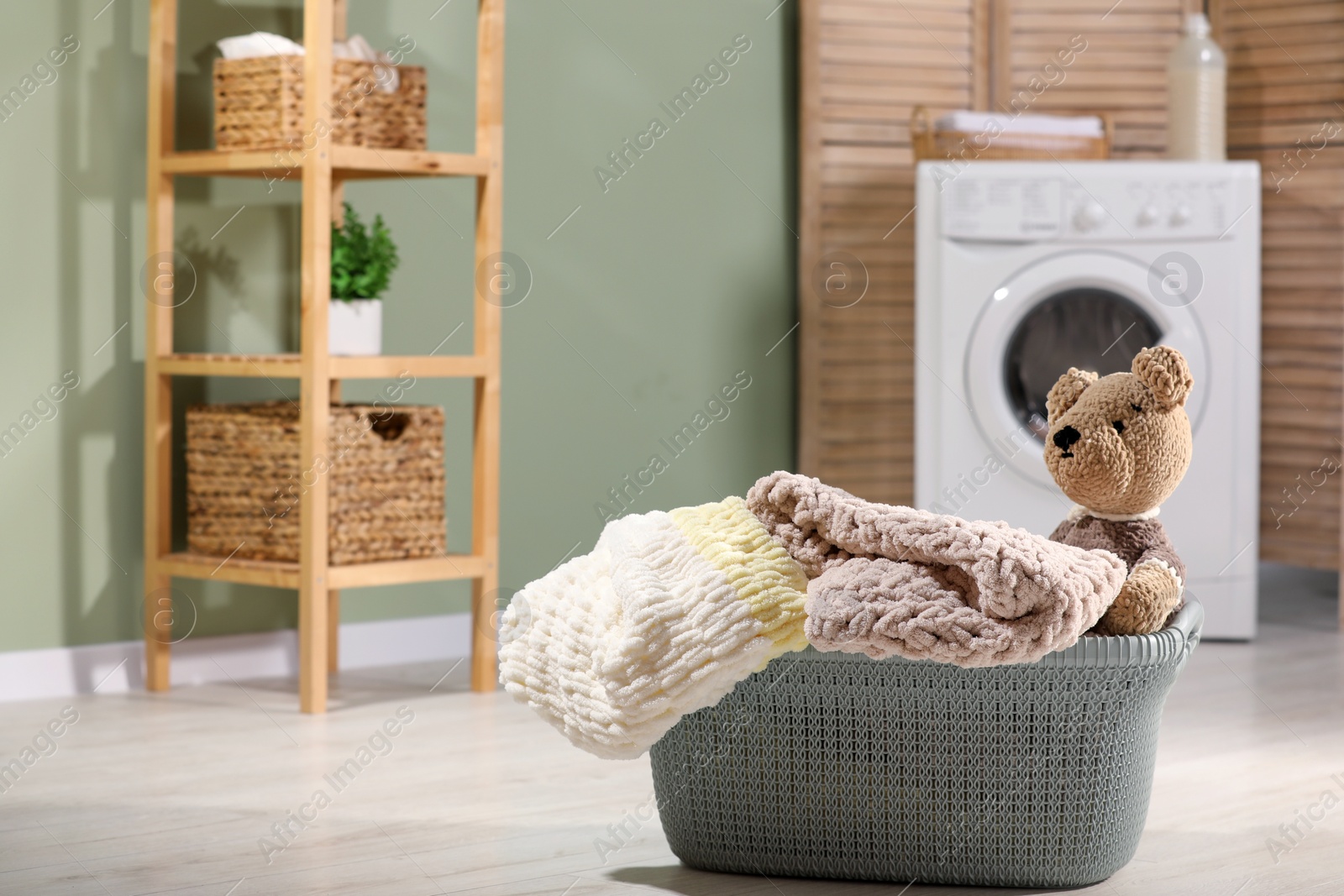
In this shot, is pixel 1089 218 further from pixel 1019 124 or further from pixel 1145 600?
pixel 1145 600

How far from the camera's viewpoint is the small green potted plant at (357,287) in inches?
101

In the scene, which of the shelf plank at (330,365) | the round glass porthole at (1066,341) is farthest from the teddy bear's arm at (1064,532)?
the round glass porthole at (1066,341)

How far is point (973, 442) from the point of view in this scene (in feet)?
10.1

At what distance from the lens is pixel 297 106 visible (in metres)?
2.47

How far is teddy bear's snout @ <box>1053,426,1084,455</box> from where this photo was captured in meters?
1.63

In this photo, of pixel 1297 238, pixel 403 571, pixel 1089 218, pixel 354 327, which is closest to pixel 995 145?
pixel 1089 218

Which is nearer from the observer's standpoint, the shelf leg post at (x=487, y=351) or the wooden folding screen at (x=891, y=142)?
the shelf leg post at (x=487, y=351)

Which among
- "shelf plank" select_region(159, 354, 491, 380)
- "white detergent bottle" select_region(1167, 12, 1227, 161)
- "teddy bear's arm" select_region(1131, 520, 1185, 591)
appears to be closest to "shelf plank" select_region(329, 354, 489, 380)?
"shelf plank" select_region(159, 354, 491, 380)

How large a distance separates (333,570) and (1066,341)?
5.01ft

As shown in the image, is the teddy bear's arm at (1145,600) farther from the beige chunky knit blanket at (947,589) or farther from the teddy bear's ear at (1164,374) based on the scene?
the teddy bear's ear at (1164,374)

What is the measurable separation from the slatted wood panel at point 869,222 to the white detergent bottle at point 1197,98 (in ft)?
1.40

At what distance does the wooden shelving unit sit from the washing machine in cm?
93

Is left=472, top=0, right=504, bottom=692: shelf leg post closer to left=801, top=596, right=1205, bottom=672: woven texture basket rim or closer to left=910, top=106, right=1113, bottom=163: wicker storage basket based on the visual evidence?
left=910, top=106, right=1113, bottom=163: wicker storage basket

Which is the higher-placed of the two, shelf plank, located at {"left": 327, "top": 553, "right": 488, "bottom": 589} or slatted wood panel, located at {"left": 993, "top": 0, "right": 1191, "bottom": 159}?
slatted wood panel, located at {"left": 993, "top": 0, "right": 1191, "bottom": 159}
